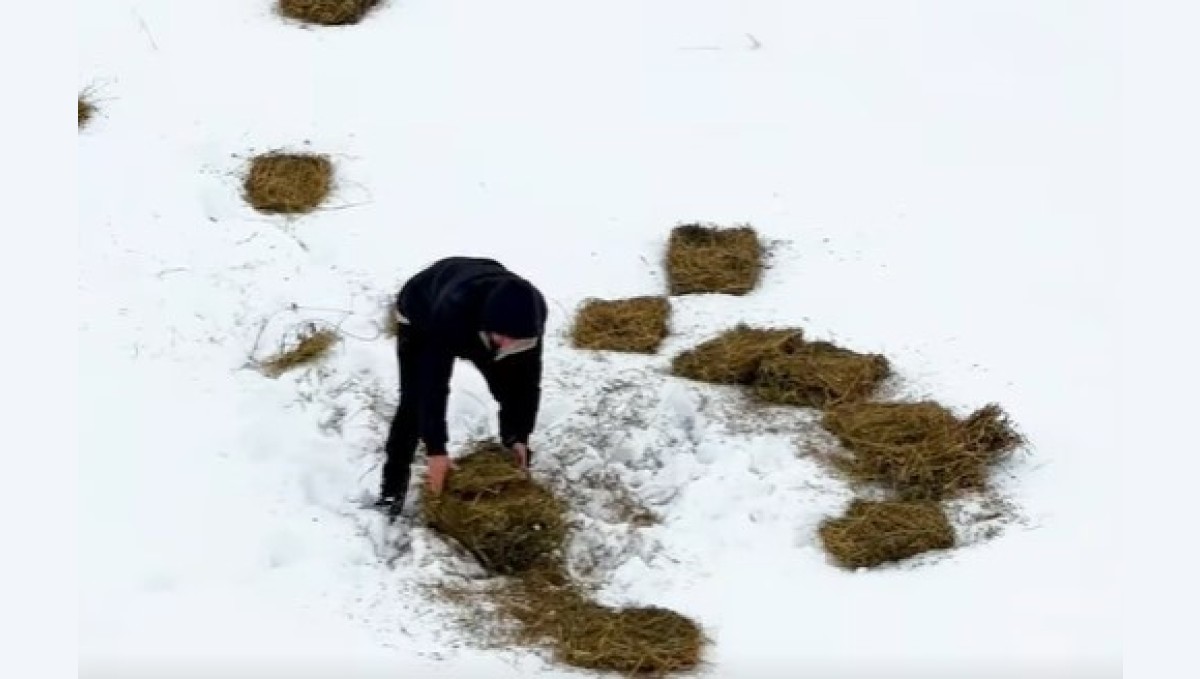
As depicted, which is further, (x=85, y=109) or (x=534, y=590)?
(x=85, y=109)

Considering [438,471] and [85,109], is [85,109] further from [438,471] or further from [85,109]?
[438,471]

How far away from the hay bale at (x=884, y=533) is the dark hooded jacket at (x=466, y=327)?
3.95 ft

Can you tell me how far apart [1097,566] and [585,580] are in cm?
176

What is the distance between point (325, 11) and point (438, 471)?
443cm

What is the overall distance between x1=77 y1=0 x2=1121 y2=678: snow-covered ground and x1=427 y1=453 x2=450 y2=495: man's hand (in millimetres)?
205

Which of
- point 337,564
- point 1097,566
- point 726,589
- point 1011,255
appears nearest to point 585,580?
point 726,589

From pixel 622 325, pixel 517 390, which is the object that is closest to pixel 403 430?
pixel 517 390

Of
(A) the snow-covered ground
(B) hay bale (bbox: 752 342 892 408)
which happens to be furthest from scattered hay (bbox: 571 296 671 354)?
(B) hay bale (bbox: 752 342 892 408)

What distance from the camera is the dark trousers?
548 centimetres

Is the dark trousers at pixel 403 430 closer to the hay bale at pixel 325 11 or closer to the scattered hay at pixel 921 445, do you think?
the scattered hay at pixel 921 445

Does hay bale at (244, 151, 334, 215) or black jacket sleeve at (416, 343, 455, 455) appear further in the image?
hay bale at (244, 151, 334, 215)

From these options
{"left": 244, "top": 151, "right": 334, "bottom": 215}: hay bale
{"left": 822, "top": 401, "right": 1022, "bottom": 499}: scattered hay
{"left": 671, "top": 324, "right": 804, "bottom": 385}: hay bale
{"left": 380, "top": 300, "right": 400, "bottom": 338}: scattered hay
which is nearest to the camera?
{"left": 822, "top": 401, "right": 1022, "bottom": 499}: scattered hay

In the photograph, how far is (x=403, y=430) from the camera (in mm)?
5602

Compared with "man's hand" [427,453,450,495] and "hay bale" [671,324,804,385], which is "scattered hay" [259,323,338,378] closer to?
"man's hand" [427,453,450,495]
